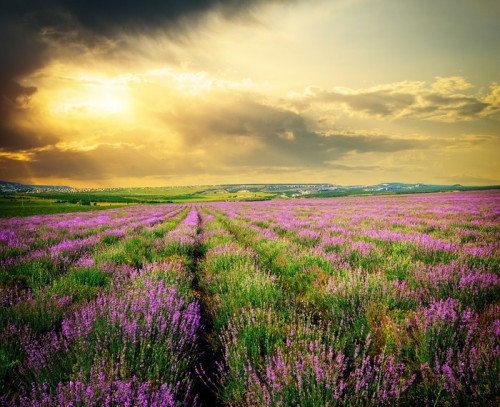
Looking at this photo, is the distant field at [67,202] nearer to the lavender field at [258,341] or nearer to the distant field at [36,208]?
the distant field at [36,208]

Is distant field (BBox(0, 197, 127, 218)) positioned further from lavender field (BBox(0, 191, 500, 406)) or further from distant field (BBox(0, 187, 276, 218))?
lavender field (BBox(0, 191, 500, 406))

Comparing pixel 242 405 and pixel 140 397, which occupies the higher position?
pixel 140 397

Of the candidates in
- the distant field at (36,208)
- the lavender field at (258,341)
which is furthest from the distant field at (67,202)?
the lavender field at (258,341)

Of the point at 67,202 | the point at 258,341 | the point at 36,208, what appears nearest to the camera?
the point at 258,341

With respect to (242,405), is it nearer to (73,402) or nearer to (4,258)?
(73,402)

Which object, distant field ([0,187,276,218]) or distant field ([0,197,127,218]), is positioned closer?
distant field ([0,197,127,218])

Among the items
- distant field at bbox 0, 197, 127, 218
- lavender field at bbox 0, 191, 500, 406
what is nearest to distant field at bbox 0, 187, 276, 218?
distant field at bbox 0, 197, 127, 218

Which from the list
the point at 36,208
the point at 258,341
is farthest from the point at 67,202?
the point at 258,341

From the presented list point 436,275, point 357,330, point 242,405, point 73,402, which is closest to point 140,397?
point 73,402

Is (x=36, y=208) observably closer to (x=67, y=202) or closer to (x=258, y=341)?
(x=67, y=202)

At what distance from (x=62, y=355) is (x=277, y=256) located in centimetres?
473

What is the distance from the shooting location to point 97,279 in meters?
4.39

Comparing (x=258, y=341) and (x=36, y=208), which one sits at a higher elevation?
(x=258, y=341)

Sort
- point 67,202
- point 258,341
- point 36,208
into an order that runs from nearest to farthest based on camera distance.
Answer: point 258,341, point 36,208, point 67,202
